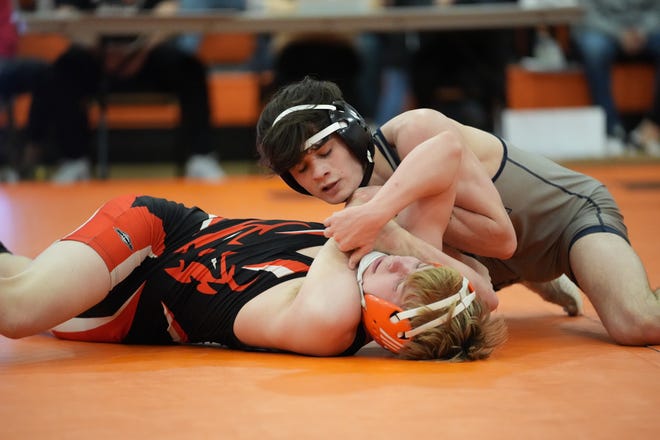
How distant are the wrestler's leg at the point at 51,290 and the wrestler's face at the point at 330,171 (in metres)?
0.61

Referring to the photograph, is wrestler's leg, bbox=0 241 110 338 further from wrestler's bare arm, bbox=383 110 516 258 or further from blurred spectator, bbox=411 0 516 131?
blurred spectator, bbox=411 0 516 131

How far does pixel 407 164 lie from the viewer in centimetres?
270

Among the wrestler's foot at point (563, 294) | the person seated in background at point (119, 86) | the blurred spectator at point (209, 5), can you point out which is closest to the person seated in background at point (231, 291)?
the wrestler's foot at point (563, 294)

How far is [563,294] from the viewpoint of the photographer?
347 cm

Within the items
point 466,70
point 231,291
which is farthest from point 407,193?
point 466,70

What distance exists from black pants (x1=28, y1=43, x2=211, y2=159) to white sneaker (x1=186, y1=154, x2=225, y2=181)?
85mm

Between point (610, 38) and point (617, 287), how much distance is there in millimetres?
7333

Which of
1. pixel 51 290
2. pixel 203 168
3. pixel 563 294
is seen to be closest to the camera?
pixel 51 290

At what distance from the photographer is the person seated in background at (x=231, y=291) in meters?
2.48

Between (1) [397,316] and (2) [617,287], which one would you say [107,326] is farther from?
(2) [617,287]

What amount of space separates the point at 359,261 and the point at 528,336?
2.22ft

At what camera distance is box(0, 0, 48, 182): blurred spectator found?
859 cm

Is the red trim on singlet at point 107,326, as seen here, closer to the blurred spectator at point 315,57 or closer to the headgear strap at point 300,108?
the headgear strap at point 300,108

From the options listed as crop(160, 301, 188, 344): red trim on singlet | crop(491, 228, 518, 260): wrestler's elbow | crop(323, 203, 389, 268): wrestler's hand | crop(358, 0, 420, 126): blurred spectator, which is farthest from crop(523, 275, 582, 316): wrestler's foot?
crop(358, 0, 420, 126): blurred spectator
